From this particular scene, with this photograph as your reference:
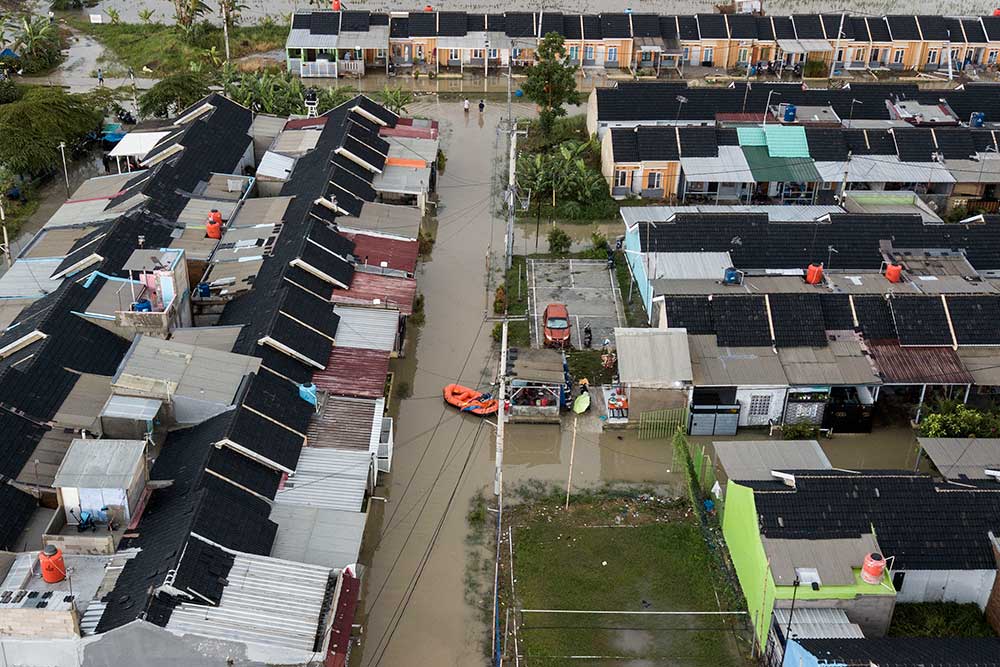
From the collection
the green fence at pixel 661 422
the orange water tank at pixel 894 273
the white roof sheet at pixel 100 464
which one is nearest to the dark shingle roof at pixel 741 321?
the green fence at pixel 661 422

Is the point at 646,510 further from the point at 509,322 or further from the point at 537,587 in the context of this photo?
the point at 509,322

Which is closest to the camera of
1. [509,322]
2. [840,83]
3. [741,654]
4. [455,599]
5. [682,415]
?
[741,654]

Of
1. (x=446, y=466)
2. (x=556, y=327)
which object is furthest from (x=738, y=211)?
(x=446, y=466)

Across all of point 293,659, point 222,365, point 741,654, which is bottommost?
point 741,654

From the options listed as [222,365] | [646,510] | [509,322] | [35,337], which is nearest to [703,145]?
[509,322]

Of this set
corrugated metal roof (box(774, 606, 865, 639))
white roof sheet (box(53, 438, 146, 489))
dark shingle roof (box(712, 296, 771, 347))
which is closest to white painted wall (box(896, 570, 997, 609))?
corrugated metal roof (box(774, 606, 865, 639))

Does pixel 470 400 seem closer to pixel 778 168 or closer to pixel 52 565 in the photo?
pixel 52 565
